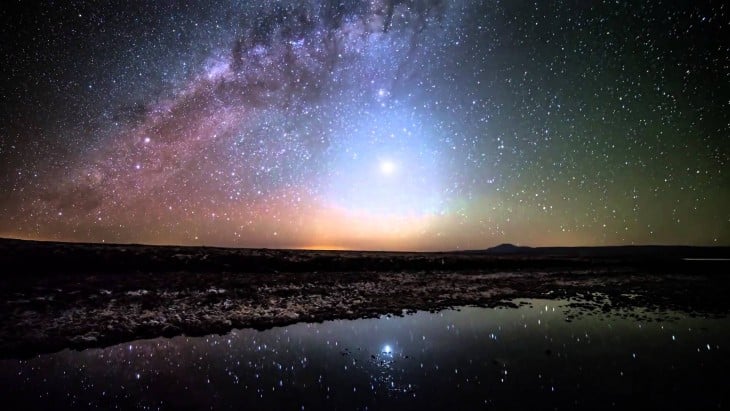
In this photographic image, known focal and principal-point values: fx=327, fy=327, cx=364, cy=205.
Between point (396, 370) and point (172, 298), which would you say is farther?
point (172, 298)

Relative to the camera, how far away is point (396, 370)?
7320 mm

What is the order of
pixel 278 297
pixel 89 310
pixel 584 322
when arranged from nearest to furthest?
1. pixel 584 322
2. pixel 89 310
3. pixel 278 297

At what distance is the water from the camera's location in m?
5.88

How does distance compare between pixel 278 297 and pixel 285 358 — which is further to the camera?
pixel 278 297

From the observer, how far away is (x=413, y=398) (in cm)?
591

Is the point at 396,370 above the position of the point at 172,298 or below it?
above

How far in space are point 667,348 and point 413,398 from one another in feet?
25.4

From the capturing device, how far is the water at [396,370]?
5875 millimetres

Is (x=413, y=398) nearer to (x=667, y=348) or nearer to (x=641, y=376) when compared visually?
(x=641, y=376)

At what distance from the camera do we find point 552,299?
1803cm

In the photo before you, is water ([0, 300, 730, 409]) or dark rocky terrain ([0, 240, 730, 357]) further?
dark rocky terrain ([0, 240, 730, 357])

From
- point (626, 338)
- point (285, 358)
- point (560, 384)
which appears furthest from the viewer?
point (626, 338)

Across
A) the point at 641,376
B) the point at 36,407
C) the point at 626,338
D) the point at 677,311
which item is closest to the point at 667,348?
the point at 626,338

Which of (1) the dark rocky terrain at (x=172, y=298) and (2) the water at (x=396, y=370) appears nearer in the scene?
(2) the water at (x=396, y=370)
